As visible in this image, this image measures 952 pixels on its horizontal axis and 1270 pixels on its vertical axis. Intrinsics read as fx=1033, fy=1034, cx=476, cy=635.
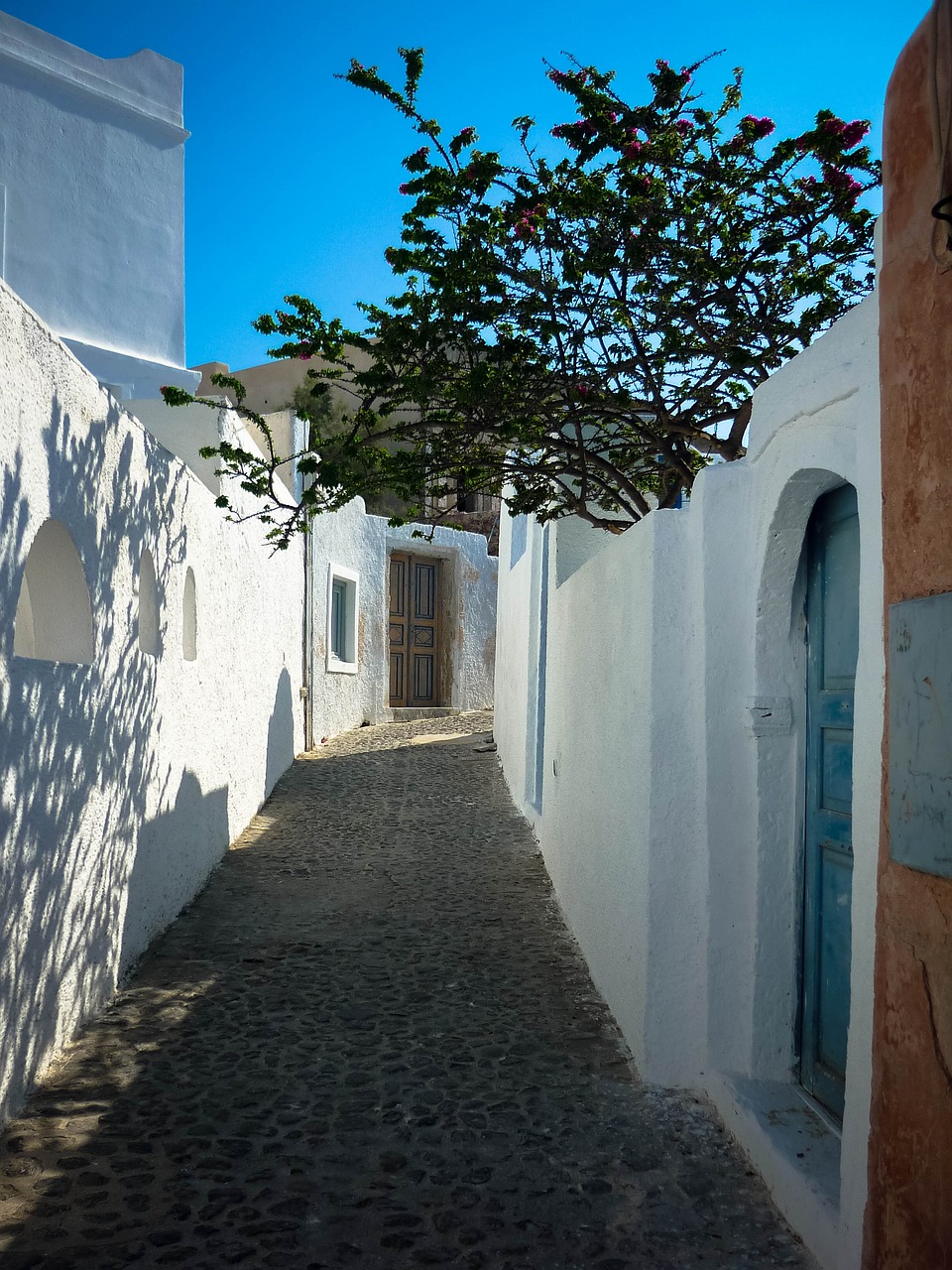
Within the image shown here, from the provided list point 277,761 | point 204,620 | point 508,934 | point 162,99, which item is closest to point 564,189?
point 204,620

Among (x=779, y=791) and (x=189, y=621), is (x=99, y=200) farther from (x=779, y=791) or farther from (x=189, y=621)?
(x=779, y=791)

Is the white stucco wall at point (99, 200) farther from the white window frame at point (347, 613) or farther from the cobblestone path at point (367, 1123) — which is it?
the cobblestone path at point (367, 1123)

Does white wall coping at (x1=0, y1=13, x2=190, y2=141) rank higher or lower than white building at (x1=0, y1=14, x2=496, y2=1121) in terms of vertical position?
higher

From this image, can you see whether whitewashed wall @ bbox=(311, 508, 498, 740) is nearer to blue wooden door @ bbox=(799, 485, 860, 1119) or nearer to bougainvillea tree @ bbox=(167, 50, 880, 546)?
bougainvillea tree @ bbox=(167, 50, 880, 546)

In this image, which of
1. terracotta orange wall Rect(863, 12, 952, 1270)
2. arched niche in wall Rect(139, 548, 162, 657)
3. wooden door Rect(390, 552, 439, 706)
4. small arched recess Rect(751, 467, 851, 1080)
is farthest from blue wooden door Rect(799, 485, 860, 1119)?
wooden door Rect(390, 552, 439, 706)

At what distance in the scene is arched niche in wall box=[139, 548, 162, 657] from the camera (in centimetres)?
521

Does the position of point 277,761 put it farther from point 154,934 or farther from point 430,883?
point 154,934

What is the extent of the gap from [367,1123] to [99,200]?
9.51 meters

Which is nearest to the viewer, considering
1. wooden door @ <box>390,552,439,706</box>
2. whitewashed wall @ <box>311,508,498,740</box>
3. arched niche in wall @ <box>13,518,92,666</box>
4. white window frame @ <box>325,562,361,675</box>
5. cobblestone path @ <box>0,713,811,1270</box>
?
cobblestone path @ <box>0,713,811,1270</box>

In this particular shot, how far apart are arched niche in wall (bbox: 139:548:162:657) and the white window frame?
8185 mm

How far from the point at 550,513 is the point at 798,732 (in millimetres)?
4459

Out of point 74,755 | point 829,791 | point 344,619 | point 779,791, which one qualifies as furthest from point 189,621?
point 344,619

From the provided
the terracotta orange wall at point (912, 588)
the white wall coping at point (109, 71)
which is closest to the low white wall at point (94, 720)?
the terracotta orange wall at point (912, 588)

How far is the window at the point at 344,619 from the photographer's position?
1420cm
